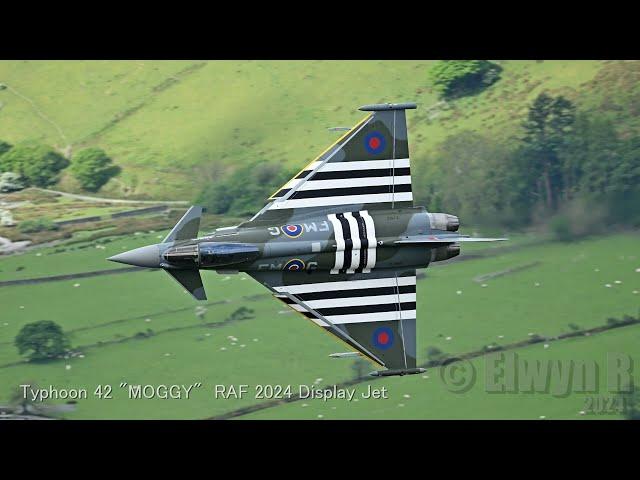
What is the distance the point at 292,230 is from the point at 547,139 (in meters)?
16.3

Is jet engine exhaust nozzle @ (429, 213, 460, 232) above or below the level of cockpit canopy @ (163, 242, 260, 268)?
above

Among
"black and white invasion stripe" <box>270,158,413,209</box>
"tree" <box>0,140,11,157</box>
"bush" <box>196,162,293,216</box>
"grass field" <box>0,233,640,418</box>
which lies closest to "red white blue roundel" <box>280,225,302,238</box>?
"black and white invasion stripe" <box>270,158,413,209</box>

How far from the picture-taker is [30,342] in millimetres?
45281

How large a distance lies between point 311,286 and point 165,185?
14.7 metres

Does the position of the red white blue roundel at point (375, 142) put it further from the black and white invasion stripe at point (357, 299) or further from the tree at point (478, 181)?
the tree at point (478, 181)

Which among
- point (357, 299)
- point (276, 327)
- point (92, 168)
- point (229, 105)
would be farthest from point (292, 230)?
point (92, 168)

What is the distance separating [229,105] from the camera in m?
51.9

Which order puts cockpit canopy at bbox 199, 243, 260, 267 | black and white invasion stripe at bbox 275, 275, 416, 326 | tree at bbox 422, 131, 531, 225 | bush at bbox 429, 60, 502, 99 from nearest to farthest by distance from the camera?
1. cockpit canopy at bbox 199, 243, 260, 267
2. black and white invasion stripe at bbox 275, 275, 416, 326
3. tree at bbox 422, 131, 531, 225
4. bush at bbox 429, 60, 502, 99

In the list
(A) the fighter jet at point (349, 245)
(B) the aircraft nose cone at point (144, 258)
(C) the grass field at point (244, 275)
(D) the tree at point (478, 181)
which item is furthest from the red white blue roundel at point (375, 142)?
(D) the tree at point (478, 181)

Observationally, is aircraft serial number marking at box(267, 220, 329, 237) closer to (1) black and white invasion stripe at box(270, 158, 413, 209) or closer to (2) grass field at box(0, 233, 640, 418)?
(1) black and white invasion stripe at box(270, 158, 413, 209)

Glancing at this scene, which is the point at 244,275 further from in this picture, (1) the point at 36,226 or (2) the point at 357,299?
(2) the point at 357,299

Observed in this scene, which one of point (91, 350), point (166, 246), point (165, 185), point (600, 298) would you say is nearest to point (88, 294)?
point (91, 350)

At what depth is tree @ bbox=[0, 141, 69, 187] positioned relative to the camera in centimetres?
5131

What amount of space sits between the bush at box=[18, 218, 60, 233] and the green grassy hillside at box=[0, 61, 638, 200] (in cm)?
250
